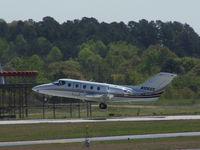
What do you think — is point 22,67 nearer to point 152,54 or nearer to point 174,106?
point 152,54

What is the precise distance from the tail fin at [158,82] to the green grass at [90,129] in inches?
390

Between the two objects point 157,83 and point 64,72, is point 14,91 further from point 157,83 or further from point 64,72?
Result: point 64,72

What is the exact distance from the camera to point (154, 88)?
62750mm

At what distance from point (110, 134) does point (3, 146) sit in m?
8.49

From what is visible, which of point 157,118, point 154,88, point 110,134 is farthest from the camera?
point 154,88

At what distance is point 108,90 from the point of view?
6469 cm

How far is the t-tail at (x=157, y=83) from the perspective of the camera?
6181cm

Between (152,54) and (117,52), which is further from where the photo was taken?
(117,52)

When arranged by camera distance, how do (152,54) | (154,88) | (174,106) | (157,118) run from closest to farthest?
(157,118), (154,88), (174,106), (152,54)

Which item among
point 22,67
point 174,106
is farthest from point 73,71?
point 174,106

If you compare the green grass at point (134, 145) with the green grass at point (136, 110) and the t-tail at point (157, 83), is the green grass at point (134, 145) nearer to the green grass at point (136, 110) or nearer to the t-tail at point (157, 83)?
the green grass at point (136, 110)

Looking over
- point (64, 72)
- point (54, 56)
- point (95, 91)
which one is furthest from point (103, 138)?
point (54, 56)

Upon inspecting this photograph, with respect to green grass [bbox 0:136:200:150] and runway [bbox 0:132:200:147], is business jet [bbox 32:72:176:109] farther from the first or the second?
green grass [bbox 0:136:200:150]

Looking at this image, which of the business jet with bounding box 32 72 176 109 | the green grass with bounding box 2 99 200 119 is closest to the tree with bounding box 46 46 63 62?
the green grass with bounding box 2 99 200 119
